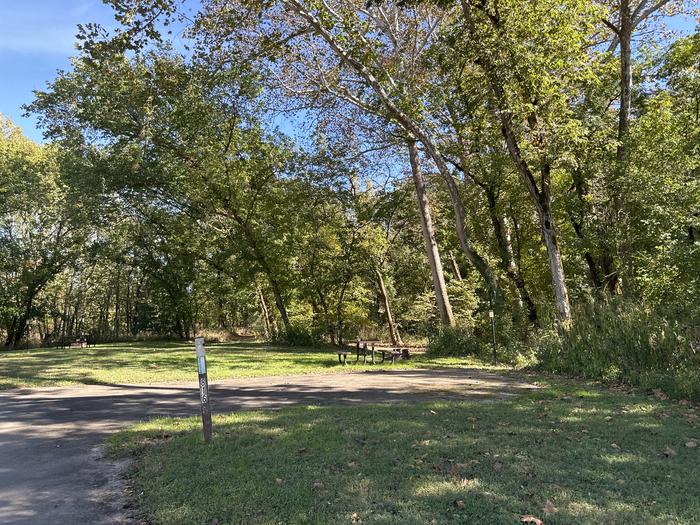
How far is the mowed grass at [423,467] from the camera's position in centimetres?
370

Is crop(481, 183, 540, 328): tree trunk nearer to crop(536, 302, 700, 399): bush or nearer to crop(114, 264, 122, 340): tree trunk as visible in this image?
crop(536, 302, 700, 399): bush

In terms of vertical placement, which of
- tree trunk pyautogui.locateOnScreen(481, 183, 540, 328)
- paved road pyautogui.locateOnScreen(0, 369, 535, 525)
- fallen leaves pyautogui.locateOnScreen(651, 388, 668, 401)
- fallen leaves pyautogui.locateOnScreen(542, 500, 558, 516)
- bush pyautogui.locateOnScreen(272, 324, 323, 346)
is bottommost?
fallen leaves pyautogui.locateOnScreen(651, 388, 668, 401)

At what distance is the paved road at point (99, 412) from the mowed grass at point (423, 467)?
38 centimetres

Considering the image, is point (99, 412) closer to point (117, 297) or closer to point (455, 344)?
point (455, 344)

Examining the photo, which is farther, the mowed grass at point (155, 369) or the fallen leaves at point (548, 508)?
the mowed grass at point (155, 369)

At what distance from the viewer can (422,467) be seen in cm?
460

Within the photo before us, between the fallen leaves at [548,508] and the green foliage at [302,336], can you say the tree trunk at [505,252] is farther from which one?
the fallen leaves at [548,508]

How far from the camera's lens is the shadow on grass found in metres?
3.71

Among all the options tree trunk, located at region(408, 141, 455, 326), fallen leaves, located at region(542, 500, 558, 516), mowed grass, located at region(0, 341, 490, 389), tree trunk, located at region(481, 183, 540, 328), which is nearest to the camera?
fallen leaves, located at region(542, 500, 558, 516)

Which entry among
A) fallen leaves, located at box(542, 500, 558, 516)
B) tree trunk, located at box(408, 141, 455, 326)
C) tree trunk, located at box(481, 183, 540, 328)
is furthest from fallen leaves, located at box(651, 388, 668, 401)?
tree trunk, located at box(408, 141, 455, 326)

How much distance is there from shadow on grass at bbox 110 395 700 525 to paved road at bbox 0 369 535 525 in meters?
0.40

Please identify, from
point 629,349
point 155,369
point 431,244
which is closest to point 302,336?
point 431,244

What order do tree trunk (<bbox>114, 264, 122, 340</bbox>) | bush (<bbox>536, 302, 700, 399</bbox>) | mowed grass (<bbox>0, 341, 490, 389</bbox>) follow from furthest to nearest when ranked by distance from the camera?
tree trunk (<bbox>114, 264, 122, 340</bbox>) → mowed grass (<bbox>0, 341, 490, 389</bbox>) → bush (<bbox>536, 302, 700, 399</bbox>)

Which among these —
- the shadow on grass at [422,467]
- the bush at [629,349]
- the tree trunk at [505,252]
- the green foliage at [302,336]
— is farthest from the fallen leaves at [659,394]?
the green foliage at [302,336]
